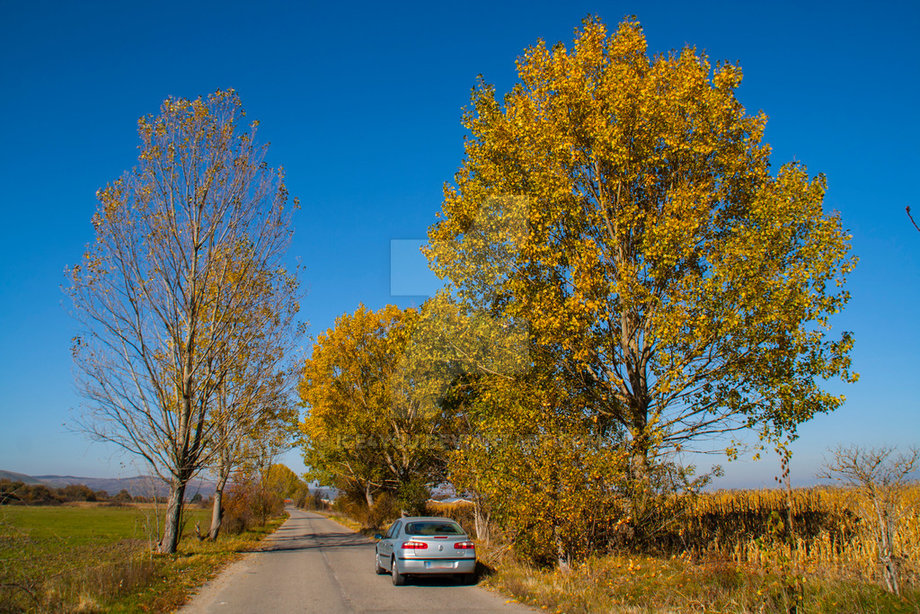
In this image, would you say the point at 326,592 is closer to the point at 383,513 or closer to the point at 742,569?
the point at 742,569

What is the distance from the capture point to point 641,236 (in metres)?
12.1

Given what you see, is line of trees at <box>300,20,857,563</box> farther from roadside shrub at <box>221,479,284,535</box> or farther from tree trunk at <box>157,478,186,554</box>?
roadside shrub at <box>221,479,284,535</box>

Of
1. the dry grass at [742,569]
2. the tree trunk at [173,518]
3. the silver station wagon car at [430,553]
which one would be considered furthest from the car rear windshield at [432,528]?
the tree trunk at [173,518]

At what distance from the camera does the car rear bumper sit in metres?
11.3

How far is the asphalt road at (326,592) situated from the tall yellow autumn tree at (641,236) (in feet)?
15.0

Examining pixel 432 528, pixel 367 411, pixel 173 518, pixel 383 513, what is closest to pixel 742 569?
pixel 432 528

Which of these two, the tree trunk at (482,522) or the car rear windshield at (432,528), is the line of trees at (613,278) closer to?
the car rear windshield at (432,528)

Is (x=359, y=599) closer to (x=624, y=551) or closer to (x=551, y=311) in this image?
(x=624, y=551)

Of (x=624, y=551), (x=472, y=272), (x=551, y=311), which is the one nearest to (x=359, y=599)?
(x=624, y=551)

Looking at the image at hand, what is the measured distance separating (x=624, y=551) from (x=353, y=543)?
53.7 ft

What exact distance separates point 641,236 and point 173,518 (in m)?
16.2

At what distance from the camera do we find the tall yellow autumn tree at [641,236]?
10188 millimetres

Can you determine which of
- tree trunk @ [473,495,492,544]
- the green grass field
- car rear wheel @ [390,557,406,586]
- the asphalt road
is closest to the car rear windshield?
car rear wheel @ [390,557,406,586]

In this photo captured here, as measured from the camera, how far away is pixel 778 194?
35.2 feet
